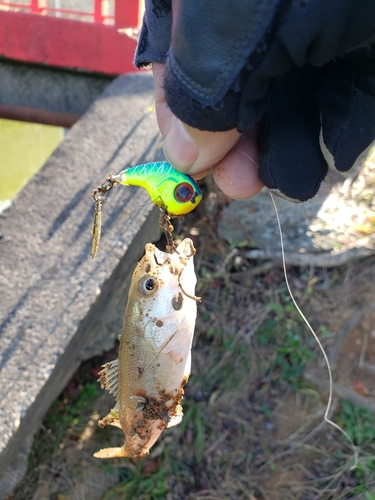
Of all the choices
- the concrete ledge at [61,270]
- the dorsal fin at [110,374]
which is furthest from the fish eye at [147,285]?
the concrete ledge at [61,270]

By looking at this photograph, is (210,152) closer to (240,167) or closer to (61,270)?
(240,167)

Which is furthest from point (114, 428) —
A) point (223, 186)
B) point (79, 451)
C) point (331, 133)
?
point (331, 133)

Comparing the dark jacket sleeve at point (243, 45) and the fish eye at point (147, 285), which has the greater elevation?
the dark jacket sleeve at point (243, 45)

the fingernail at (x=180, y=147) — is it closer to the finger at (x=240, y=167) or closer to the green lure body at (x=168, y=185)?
the green lure body at (x=168, y=185)

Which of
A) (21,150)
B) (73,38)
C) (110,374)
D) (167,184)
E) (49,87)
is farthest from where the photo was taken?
(21,150)

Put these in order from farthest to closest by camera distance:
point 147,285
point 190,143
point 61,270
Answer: point 61,270
point 147,285
point 190,143

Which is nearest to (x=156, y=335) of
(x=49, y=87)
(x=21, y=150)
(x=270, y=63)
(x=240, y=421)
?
(x=270, y=63)

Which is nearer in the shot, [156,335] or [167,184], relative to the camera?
[167,184]
